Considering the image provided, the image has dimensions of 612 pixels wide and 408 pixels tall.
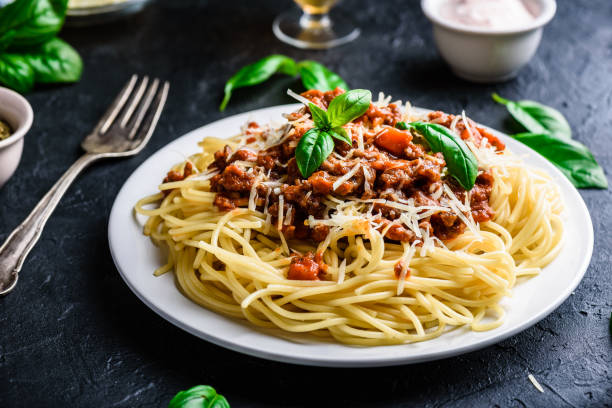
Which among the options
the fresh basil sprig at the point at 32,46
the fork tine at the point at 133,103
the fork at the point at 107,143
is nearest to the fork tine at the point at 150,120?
the fork at the point at 107,143

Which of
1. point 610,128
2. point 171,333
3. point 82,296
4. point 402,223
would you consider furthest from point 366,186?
point 610,128

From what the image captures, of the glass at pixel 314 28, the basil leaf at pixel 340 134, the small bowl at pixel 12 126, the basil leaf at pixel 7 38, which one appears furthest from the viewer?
the glass at pixel 314 28

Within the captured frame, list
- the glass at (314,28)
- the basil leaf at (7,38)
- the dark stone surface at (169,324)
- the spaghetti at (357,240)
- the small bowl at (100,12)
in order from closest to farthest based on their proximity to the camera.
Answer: the dark stone surface at (169,324) < the spaghetti at (357,240) < the basil leaf at (7,38) < the small bowl at (100,12) < the glass at (314,28)

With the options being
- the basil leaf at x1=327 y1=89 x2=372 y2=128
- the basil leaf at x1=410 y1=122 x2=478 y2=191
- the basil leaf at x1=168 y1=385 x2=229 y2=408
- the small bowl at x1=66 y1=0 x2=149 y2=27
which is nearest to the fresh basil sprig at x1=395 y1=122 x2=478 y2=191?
the basil leaf at x1=410 y1=122 x2=478 y2=191

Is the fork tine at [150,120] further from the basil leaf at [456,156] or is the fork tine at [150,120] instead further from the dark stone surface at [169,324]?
the basil leaf at [456,156]

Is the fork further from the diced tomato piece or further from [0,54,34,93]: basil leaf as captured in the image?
the diced tomato piece

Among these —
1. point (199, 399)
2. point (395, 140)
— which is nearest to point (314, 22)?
point (395, 140)
